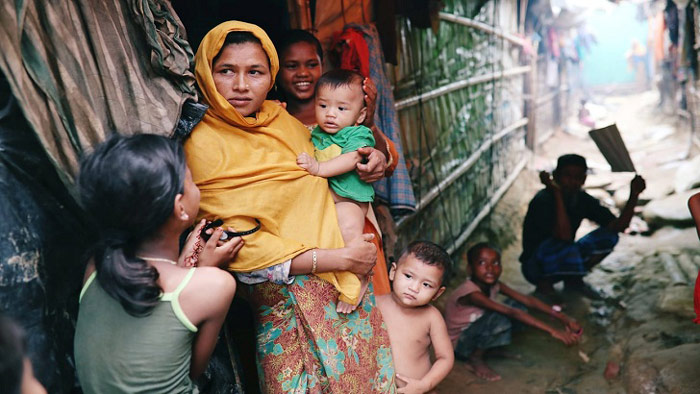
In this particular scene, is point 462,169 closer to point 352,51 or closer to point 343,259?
point 352,51

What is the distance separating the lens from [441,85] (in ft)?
19.3

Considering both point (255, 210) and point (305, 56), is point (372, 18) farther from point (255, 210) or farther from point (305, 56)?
point (255, 210)

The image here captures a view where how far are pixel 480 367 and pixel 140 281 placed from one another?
10.2ft

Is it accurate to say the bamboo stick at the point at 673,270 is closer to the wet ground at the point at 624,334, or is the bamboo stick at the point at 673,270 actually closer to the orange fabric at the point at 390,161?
the wet ground at the point at 624,334

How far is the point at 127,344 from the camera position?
5.05ft

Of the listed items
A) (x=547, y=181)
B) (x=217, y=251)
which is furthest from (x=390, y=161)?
(x=547, y=181)

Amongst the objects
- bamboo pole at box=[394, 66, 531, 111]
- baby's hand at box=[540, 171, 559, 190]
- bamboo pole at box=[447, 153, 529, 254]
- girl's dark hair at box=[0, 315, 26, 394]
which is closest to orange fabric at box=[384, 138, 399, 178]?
girl's dark hair at box=[0, 315, 26, 394]

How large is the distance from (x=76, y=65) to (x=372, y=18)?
2.43 m

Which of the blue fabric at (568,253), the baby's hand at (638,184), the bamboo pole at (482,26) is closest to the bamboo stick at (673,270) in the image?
the blue fabric at (568,253)

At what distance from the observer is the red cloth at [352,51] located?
3109mm

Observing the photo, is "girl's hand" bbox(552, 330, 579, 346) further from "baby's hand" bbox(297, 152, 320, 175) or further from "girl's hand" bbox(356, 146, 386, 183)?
"baby's hand" bbox(297, 152, 320, 175)

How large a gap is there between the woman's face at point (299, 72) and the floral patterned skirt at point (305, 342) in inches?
35.7

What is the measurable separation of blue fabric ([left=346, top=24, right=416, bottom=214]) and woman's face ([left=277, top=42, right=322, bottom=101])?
0.81 m

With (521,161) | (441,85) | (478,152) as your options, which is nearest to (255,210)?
(441,85)
